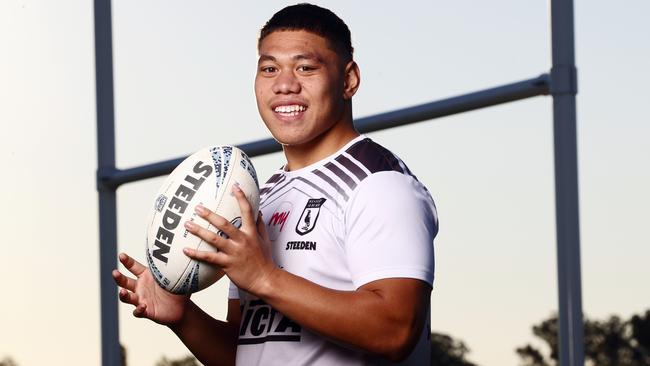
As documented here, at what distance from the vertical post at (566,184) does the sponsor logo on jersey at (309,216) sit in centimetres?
83

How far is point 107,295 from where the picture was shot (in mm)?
3984

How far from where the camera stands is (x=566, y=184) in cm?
259

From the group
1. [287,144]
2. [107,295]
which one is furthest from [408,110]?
[107,295]

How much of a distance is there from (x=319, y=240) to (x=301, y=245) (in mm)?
38

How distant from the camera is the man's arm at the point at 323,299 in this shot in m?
1.74

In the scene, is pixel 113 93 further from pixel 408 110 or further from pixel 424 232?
pixel 424 232

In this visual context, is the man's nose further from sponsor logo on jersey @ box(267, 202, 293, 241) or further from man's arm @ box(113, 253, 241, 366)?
man's arm @ box(113, 253, 241, 366)

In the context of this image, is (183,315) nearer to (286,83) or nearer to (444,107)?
(286,83)

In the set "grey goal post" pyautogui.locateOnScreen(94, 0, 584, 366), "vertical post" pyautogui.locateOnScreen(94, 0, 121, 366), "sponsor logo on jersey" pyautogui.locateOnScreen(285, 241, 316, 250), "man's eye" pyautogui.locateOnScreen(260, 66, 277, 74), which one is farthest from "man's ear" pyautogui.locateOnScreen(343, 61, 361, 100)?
"vertical post" pyautogui.locateOnScreen(94, 0, 121, 366)

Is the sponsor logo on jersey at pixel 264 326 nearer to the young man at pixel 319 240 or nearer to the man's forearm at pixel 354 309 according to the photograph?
the young man at pixel 319 240

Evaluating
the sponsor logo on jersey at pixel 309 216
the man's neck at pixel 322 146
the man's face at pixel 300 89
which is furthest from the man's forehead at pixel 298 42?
the sponsor logo on jersey at pixel 309 216

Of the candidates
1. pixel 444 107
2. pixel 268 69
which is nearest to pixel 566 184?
pixel 444 107

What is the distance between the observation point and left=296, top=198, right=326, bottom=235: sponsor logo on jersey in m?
1.91

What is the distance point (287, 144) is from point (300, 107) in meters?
0.09
